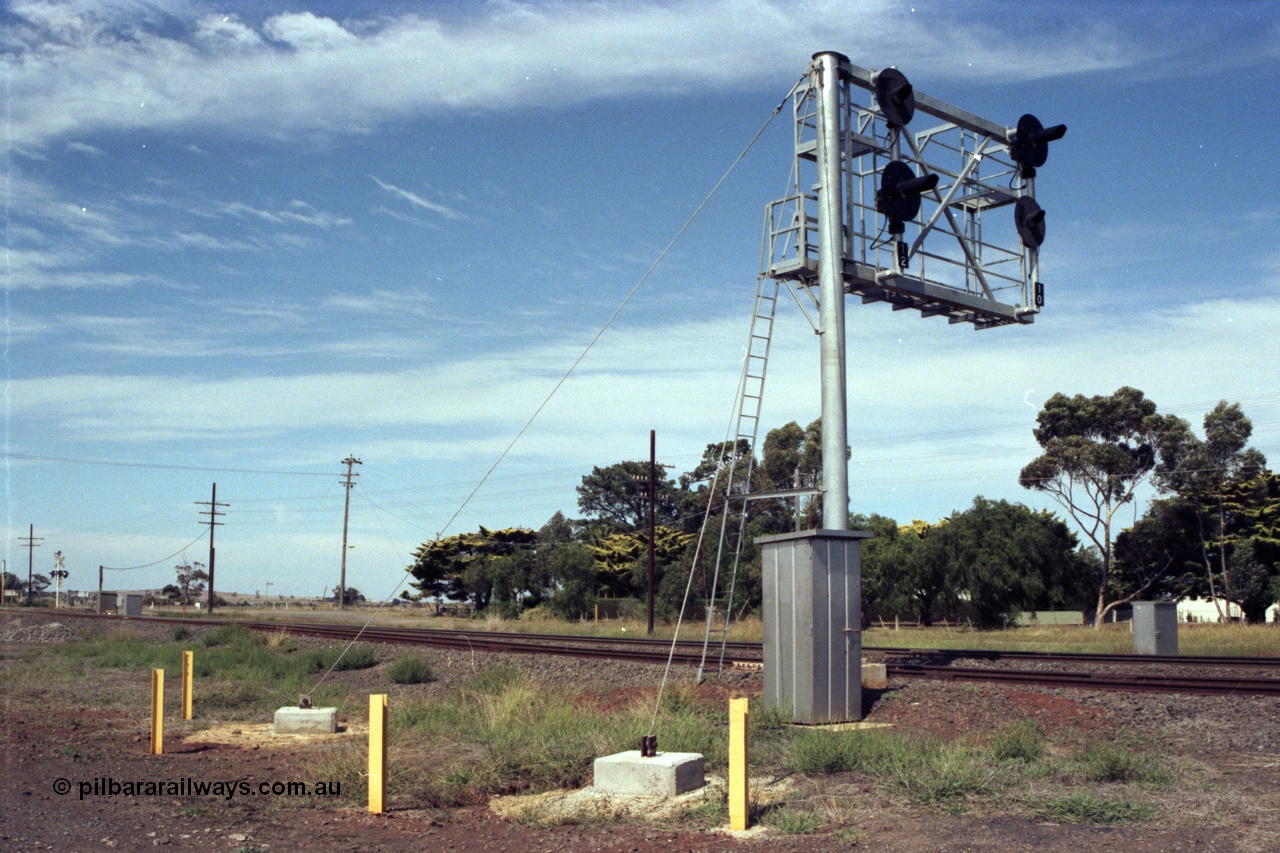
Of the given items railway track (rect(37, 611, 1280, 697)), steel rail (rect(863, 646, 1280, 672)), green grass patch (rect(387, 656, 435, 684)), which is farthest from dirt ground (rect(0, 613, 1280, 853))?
steel rail (rect(863, 646, 1280, 672))

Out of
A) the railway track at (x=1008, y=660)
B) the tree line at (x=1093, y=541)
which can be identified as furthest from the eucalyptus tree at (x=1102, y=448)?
the railway track at (x=1008, y=660)

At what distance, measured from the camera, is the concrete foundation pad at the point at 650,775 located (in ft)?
30.7

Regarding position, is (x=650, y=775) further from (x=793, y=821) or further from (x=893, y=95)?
(x=893, y=95)

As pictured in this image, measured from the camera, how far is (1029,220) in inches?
804

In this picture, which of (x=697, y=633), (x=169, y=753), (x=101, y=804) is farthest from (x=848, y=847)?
(x=697, y=633)

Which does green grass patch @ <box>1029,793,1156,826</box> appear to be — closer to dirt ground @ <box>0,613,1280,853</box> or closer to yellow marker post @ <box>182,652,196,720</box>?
dirt ground @ <box>0,613,1280,853</box>

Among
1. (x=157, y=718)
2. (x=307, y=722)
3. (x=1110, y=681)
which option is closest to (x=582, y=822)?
(x=157, y=718)

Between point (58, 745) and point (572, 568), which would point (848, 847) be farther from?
point (572, 568)

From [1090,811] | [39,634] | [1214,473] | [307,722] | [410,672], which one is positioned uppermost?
[1214,473]

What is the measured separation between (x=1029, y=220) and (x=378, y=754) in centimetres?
1589

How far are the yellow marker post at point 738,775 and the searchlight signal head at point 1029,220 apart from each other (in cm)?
1473

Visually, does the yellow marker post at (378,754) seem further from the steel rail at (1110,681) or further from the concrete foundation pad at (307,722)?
the steel rail at (1110,681)

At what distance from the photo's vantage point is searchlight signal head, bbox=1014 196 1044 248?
20453 millimetres

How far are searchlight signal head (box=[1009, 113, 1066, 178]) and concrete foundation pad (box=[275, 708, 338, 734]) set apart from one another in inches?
597
